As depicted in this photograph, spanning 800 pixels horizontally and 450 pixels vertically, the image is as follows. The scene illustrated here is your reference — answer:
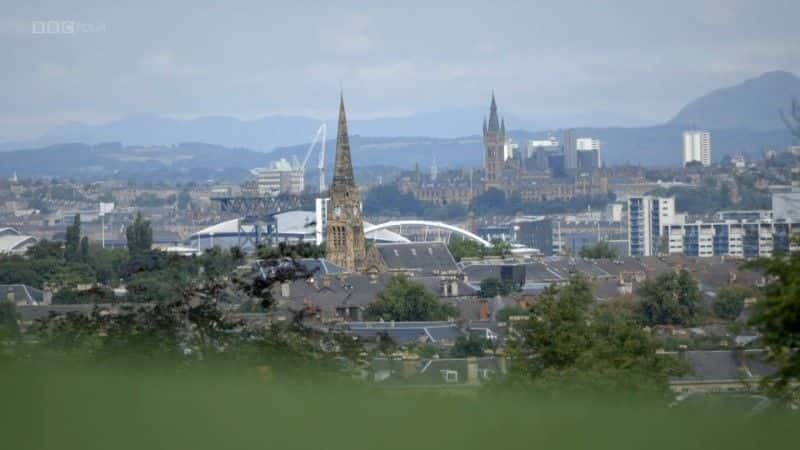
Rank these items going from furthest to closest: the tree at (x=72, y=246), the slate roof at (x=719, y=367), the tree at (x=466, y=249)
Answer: the tree at (x=466, y=249) → the tree at (x=72, y=246) → the slate roof at (x=719, y=367)

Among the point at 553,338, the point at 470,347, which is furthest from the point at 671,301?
the point at 553,338

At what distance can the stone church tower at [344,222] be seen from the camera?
81625 millimetres

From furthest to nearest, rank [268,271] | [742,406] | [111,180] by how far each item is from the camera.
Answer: [111,180] < [268,271] < [742,406]

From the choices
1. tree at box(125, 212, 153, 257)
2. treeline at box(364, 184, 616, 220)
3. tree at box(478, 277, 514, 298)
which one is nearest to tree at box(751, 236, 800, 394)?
tree at box(478, 277, 514, 298)

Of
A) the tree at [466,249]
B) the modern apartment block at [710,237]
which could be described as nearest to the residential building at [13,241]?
the tree at [466,249]

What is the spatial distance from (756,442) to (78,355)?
7.62 meters

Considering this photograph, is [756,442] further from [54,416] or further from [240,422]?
→ [54,416]

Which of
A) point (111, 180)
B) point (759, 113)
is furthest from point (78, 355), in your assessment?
point (111, 180)

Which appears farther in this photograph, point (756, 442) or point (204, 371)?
point (204, 371)

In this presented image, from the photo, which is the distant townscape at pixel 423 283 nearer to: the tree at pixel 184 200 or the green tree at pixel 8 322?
the green tree at pixel 8 322

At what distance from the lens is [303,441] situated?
10.2 m

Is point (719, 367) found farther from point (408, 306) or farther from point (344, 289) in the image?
point (344, 289)

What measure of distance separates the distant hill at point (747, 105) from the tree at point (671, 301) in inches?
2912

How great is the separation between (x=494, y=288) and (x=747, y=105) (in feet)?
361
